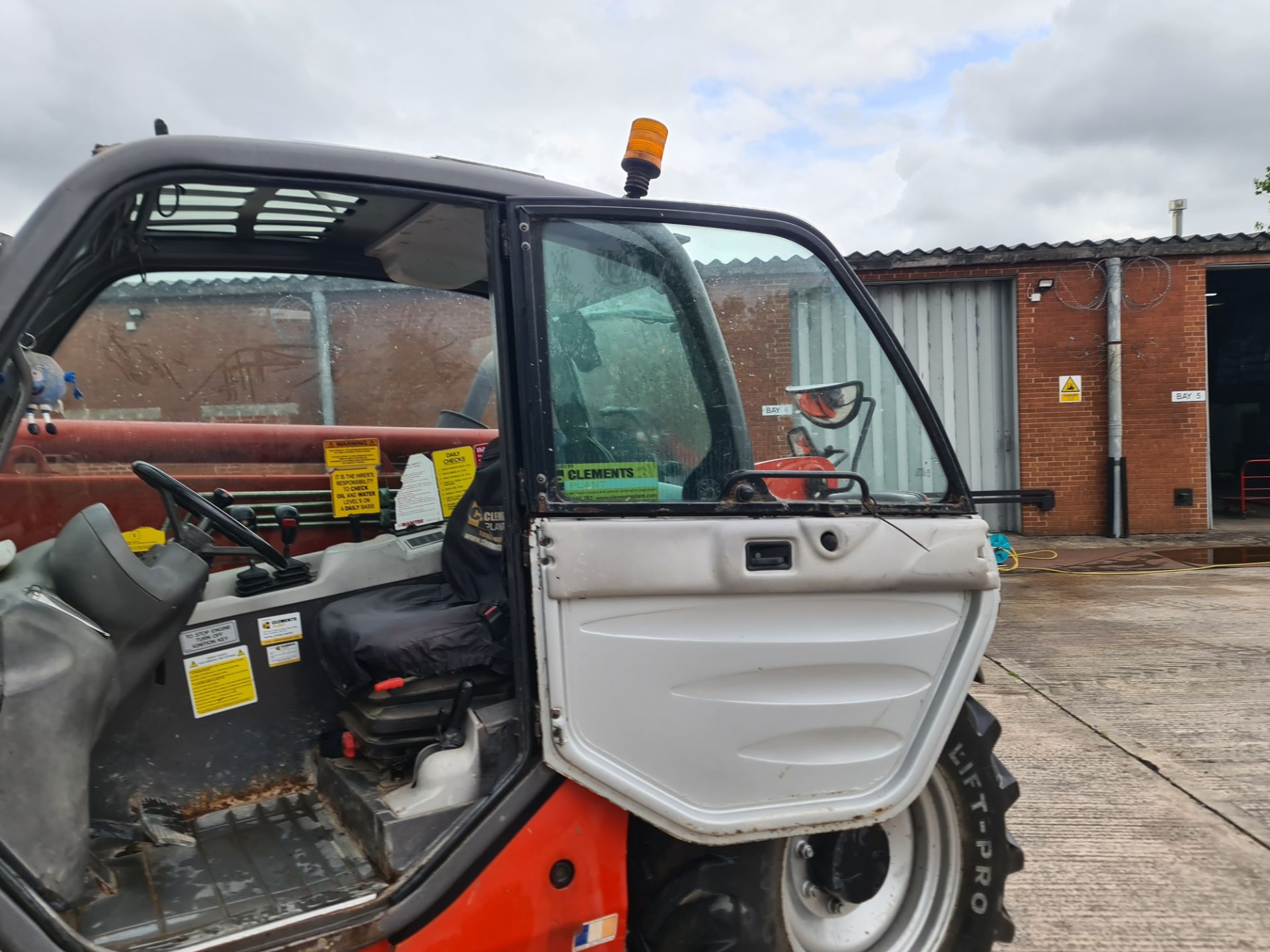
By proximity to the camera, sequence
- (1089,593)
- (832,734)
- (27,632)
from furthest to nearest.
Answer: (1089,593) → (832,734) → (27,632)

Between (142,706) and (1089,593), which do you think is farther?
(1089,593)

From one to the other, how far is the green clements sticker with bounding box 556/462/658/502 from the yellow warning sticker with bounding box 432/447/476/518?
1064mm

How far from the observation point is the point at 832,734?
2.10 meters

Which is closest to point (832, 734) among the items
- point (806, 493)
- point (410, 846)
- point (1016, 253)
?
point (806, 493)

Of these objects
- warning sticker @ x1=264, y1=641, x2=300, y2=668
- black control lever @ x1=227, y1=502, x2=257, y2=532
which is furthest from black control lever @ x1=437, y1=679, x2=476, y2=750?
black control lever @ x1=227, y1=502, x2=257, y2=532

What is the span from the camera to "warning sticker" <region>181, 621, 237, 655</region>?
245 cm

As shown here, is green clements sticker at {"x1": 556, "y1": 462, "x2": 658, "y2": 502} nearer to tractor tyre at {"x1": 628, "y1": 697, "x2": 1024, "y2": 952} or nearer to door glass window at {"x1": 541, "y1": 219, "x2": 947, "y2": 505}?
door glass window at {"x1": 541, "y1": 219, "x2": 947, "y2": 505}

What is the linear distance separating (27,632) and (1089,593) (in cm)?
872

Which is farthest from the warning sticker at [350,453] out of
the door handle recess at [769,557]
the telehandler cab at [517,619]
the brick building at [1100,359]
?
the brick building at [1100,359]

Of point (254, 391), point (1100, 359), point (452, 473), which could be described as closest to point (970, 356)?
point (1100, 359)

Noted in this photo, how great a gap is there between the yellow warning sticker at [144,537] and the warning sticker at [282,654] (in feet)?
1.47

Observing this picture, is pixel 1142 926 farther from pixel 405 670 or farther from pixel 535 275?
pixel 535 275

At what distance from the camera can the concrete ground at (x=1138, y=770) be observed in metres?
3.01

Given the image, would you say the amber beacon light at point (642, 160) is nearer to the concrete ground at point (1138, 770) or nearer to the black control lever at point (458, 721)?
the black control lever at point (458, 721)
